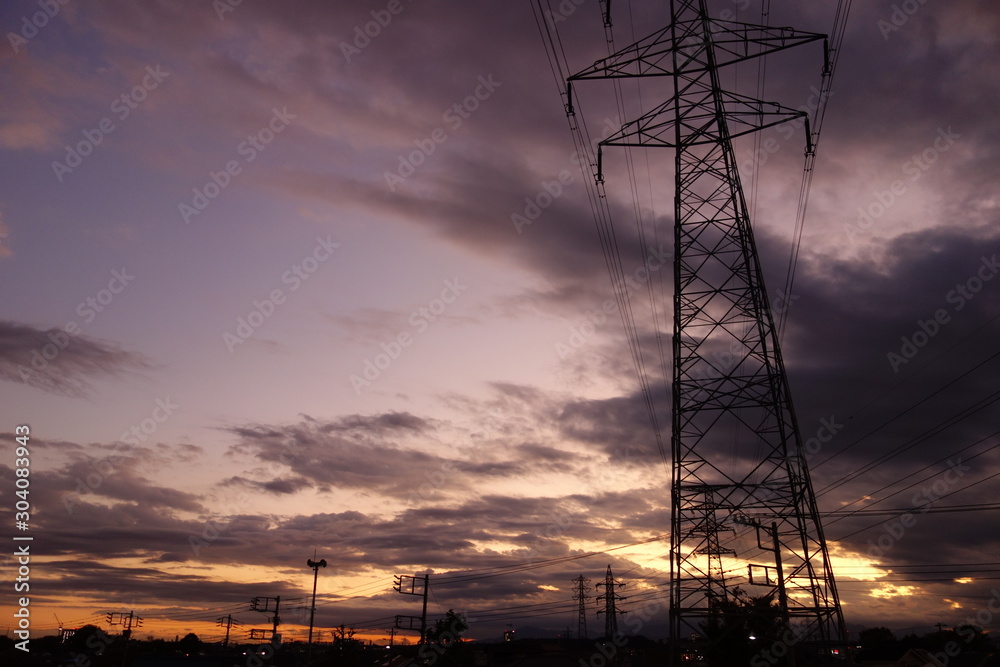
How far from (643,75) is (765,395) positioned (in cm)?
1546

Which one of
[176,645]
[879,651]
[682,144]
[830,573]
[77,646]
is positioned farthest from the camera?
[176,645]

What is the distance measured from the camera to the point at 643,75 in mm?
32656

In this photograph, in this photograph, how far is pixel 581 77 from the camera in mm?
32281

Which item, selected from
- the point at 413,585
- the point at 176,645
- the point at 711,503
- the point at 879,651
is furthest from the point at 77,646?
the point at 711,503

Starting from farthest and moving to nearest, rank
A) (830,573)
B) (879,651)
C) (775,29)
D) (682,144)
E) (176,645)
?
(176,645) < (879,651) < (682,144) < (775,29) < (830,573)

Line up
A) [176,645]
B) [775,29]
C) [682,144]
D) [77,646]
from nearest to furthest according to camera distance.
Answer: [775,29]
[682,144]
[77,646]
[176,645]

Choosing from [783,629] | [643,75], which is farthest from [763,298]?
[783,629]

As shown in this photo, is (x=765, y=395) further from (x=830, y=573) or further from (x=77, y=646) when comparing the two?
(x=77, y=646)

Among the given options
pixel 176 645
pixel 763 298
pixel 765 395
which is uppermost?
pixel 763 298

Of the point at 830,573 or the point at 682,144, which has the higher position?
the point at 682,144

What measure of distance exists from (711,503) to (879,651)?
96672 millimetres

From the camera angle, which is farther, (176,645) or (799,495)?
(176,645)

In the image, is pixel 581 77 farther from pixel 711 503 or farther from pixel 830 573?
pixel 830 573

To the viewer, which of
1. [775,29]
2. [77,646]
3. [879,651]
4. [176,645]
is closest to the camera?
[775,29]
